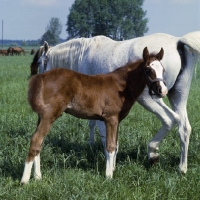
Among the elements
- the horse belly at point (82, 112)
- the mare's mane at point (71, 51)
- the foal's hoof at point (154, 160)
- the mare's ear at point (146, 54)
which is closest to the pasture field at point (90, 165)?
the foal's hoof at point (154, 160)

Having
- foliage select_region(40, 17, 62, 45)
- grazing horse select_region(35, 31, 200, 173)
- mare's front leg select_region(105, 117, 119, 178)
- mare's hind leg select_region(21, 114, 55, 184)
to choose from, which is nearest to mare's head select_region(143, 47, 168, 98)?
mare's front leg select_region(105, 117, 119, 178)

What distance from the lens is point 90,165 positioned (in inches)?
228

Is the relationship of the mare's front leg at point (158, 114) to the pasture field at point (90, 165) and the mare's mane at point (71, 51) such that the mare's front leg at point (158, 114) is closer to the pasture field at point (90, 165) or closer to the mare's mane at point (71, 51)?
the pasture field at point (90, 165)

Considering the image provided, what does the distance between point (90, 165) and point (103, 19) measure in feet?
272

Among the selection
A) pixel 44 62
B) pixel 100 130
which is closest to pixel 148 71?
pixel 100 130

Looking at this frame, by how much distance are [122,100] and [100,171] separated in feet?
3.19

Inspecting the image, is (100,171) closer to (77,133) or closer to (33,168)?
(33,168)

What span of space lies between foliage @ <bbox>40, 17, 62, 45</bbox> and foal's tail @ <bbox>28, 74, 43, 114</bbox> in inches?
4579

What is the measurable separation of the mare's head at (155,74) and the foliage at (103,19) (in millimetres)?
78205

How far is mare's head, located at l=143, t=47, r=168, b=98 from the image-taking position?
4789mm

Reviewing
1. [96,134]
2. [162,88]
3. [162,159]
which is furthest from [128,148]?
[162,88]

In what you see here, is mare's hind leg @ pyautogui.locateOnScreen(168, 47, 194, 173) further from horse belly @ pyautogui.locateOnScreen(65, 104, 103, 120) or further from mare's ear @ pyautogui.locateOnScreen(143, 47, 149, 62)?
horse belly @ pyautogui.locateOnScreen(65, 104, 103, 120)

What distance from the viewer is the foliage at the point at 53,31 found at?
410 feet

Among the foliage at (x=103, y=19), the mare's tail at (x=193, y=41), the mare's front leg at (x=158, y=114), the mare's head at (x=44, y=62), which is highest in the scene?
the foliage at (x=103, y=19)
